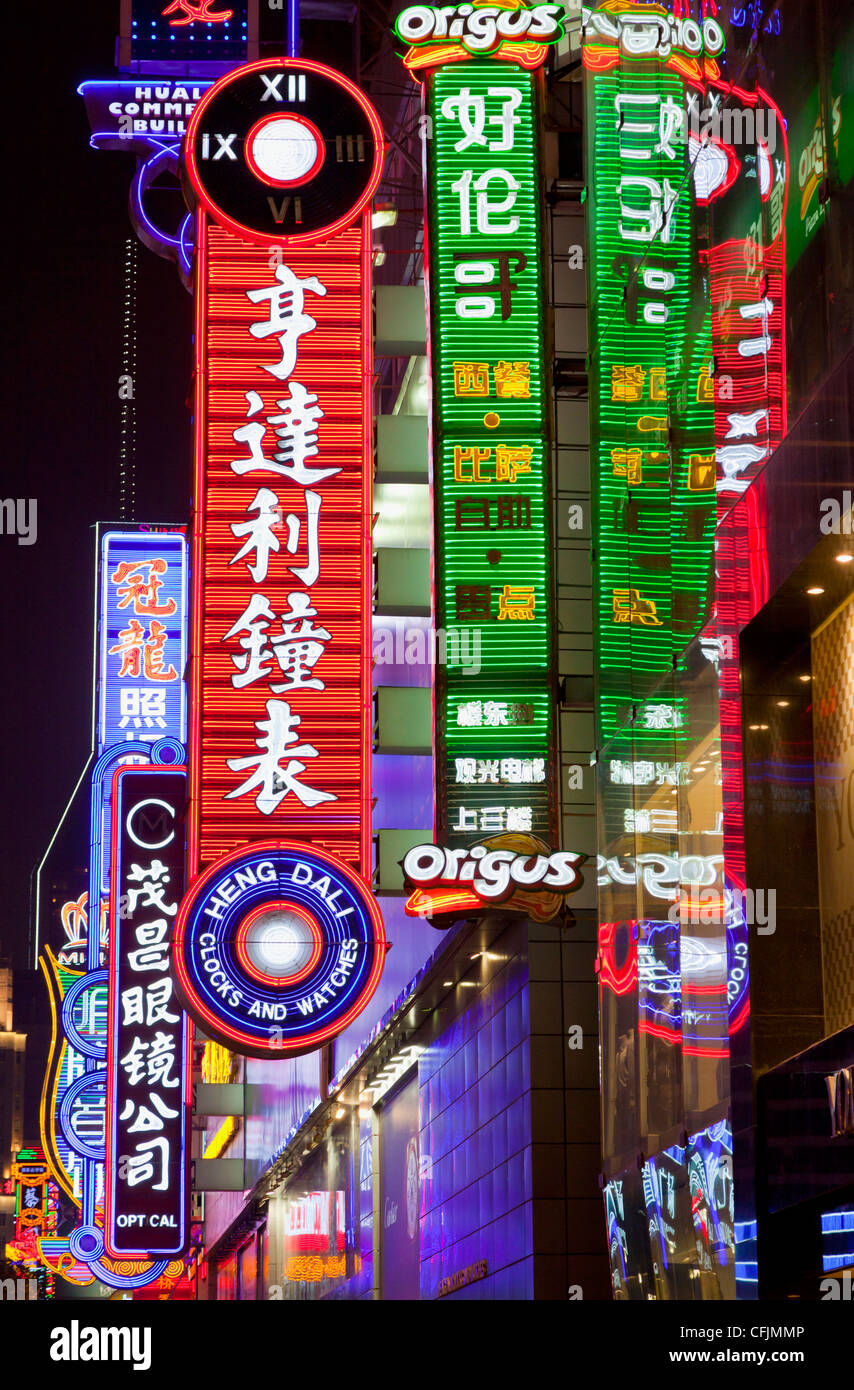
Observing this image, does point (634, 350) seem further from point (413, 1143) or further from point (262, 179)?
point (413, 1143)

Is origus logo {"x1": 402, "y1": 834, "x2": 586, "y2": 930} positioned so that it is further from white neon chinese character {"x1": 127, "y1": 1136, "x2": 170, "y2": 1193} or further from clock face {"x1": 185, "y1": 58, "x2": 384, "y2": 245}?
white neon chinese character {"x1": 127, "y1": 1136, "x2": 170, "y2": 1193}

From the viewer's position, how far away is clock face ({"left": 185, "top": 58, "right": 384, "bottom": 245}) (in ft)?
64.3

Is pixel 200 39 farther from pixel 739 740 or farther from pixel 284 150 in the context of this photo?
pixel 739 740

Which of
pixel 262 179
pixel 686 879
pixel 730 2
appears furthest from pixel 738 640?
pixel 262 179

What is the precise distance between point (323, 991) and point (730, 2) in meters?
9.14

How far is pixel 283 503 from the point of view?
60.8ft

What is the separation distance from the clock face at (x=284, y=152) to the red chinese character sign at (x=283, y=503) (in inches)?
0.9

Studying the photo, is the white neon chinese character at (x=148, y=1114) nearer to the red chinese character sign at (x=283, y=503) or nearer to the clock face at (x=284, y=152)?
the red chinese character sign at (x=283, y=503)

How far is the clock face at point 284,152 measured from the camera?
19594mm

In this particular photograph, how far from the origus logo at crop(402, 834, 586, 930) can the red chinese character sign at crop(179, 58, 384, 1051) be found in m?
1.08

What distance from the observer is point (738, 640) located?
454 inches

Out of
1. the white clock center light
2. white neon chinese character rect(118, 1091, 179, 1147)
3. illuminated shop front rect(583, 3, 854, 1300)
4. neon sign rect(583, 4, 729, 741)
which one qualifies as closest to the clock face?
the white clock center light

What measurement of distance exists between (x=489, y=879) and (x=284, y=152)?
8365mm

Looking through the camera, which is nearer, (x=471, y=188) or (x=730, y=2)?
(x=730, y=2)
